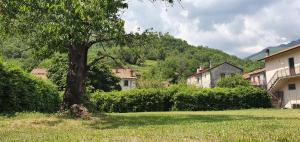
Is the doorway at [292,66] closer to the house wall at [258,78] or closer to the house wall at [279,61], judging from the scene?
the house wall at [279,61]

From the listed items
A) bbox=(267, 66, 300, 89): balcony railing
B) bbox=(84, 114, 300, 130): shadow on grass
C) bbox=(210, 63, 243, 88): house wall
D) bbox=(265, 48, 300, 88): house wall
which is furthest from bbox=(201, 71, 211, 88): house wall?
bbox=(84, 114, 300, 130): shadow on grass

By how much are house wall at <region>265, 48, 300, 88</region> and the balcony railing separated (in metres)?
0.44

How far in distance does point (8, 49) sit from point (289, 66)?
39.2 meters

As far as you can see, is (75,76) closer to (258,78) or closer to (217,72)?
(258,78)

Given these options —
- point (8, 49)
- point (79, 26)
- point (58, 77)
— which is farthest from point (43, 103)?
point (58, 77)

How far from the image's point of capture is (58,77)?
75375mm

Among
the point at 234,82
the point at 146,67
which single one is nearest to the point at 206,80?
the point at 234,82

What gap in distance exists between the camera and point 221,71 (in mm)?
104000

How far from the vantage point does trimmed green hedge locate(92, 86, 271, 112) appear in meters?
51.7

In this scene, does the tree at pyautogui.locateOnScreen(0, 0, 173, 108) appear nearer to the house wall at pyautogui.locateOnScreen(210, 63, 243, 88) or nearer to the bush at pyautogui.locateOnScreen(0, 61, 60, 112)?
the bush at pyautogui.locateOnScreen(0, 61, 60, 112)

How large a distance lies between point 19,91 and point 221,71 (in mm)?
81541

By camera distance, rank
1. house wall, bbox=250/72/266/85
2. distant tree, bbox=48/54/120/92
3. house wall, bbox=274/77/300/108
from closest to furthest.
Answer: house wall, bbox=274/77/300/108
distant tree, bbox=48/54/120/92
house wall, bbox=250/72/266/85

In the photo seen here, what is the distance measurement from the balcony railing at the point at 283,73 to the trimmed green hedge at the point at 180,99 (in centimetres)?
377

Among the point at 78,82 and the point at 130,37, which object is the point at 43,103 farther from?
the point at 130,37
